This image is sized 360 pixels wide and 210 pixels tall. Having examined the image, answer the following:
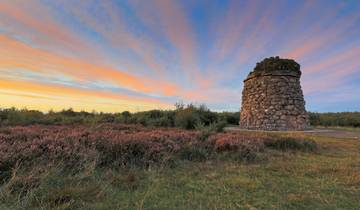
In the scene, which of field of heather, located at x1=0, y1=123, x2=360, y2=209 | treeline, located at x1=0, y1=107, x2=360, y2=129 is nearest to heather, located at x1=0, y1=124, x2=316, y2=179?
field of heather, located at x1=0, y1=123, x2=360, y2=209

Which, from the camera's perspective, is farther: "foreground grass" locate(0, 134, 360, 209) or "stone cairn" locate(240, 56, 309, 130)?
"stone cairn" locate(240, 56, 309, 130)

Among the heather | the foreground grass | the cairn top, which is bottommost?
the foreground grass

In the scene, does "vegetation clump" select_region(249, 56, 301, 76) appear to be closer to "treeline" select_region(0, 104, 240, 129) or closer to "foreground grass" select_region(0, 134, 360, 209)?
"treeline" select_region(0, 104, 240, 129)

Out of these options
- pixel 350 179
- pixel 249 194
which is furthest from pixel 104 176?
pixel 350 179

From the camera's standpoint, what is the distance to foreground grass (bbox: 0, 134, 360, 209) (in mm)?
2672

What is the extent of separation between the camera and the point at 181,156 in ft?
17.1

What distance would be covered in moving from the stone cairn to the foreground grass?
1019 cm

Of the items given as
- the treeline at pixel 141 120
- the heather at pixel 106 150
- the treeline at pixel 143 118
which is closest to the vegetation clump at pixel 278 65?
the treeline at pixel 143 118

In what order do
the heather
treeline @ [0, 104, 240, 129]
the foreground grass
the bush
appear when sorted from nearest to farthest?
the foreground grass
the heather
the bush
treeline @ [0, 104, 240, 129]

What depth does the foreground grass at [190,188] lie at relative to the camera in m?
2.67

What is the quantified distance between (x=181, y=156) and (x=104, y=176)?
2.03 meters

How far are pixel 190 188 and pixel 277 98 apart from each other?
12967 mm

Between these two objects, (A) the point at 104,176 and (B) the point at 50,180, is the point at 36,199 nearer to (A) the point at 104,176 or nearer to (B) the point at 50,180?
(B) the point at 50,180

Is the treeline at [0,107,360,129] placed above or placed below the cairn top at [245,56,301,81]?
below
